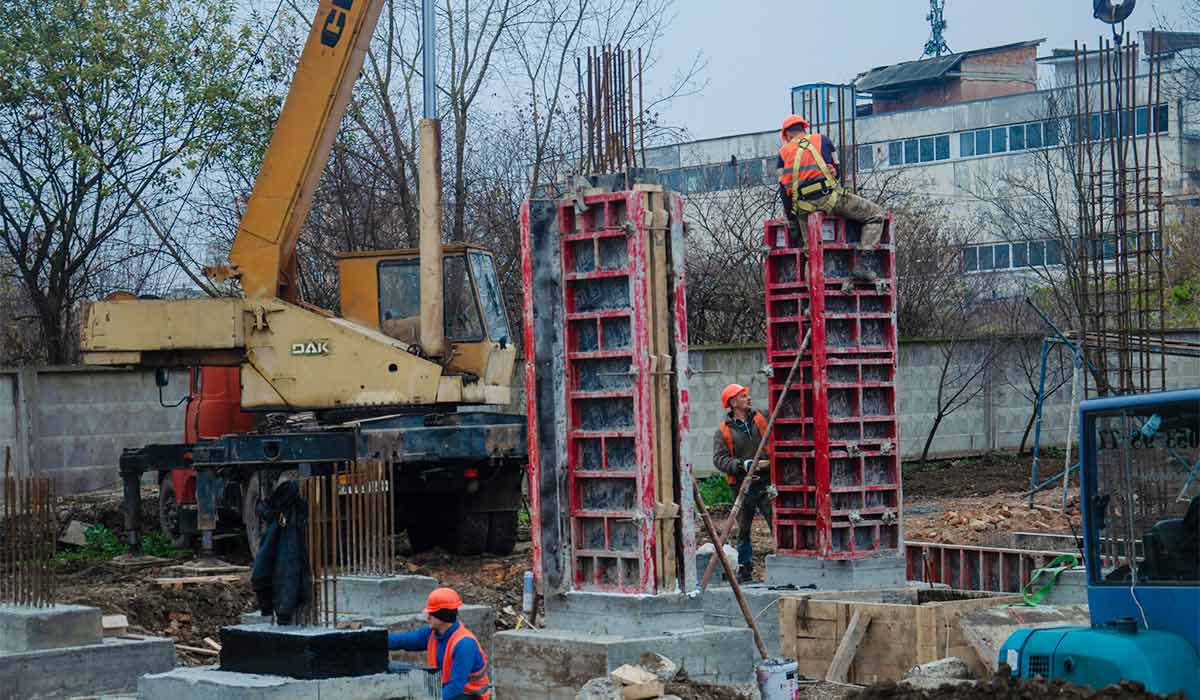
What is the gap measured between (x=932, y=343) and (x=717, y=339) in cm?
387

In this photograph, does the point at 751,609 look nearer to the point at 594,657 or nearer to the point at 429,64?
the point at 594,657

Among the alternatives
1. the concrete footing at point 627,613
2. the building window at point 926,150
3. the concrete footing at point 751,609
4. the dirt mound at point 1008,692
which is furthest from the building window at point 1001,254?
the dirt mound at point 1008,692

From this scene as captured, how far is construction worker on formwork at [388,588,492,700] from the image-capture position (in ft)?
28.0

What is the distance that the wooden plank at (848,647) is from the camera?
11.7 meters

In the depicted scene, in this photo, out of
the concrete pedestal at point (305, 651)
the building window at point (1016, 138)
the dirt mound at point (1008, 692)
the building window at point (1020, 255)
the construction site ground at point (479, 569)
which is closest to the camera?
the dirt mound at point (1008, 692)

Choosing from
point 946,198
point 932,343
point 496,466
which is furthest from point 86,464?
point 946,198

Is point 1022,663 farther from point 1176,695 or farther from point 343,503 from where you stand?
point 343,503

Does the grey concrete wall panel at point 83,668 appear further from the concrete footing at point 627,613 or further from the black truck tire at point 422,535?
the black truck tire at point 422,535

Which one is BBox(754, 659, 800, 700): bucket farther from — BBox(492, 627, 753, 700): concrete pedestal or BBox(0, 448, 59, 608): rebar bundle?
BBox(0, 448, 59, 608): rebar bundle

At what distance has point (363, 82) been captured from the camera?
78.7ft

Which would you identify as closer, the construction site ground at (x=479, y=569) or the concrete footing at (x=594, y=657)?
the concrete footing at (x=594, y=657)

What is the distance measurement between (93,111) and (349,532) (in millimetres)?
13557

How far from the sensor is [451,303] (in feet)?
56.7

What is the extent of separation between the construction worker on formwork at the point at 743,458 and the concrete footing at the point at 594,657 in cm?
413
